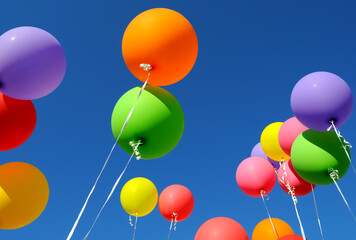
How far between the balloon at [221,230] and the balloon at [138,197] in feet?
6.65

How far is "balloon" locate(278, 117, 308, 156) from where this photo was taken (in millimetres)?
4117

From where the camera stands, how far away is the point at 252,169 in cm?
470

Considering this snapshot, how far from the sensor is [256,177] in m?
4.61

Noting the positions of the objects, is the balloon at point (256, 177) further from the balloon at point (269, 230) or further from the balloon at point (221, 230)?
the balloon at point (221, 230)

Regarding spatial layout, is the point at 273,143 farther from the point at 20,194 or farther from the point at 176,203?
the point at 20,194

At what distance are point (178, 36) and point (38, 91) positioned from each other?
1550 millimetres

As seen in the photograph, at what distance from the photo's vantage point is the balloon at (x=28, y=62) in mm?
2482

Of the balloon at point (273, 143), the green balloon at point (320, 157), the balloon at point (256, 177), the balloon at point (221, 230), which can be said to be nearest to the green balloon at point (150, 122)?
the balloon at point (221, 230)

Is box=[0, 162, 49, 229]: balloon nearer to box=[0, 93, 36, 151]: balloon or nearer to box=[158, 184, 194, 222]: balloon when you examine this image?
box=[0, 93, 36, 151]: balloon

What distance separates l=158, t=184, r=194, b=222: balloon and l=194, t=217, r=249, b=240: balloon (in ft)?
5.49

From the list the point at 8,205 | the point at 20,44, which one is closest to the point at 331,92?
the point at 20,44

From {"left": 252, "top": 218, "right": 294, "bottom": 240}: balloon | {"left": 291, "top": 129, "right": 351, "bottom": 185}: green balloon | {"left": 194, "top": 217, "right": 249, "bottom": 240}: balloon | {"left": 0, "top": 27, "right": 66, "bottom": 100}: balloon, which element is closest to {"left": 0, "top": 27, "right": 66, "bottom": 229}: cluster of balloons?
{"left": 0, "top": 27, "right": 66, "bottom": 100}: balloon

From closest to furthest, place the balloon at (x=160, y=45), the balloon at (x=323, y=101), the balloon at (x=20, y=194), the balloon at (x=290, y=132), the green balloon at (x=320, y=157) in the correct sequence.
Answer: the balloon at (x=20, y=194) → the balloon at (x=160, y=45) → the balloon at (x=323, y=101) → the green balloon at (x=320, y=157) → the balloon at (x=290, y=132)

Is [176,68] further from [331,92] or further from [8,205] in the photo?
[8,205]
